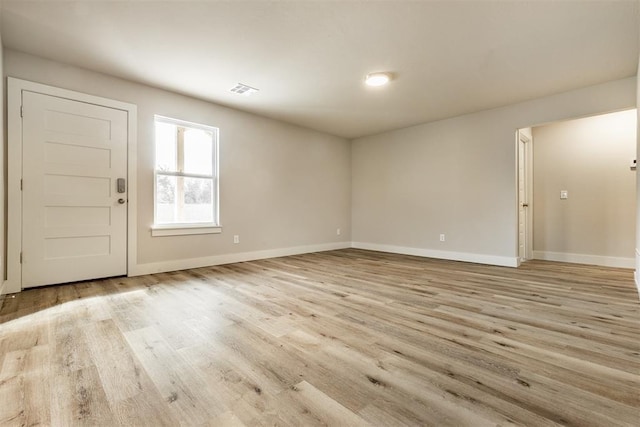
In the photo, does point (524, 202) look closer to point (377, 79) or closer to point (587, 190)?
point (587, 190)

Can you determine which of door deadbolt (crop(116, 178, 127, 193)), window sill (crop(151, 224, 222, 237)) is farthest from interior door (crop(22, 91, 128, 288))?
window sill (crop(151, 224, 222, 237))

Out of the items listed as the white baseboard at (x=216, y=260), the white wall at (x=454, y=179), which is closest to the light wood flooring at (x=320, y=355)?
the white baseboard at (x=216, y=260)

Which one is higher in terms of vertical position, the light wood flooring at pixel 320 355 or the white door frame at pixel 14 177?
the white door frame at pixel 14 177

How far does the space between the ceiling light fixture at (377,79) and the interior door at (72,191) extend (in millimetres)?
3002

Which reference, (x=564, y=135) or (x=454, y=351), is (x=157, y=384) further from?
(x=564, y=135)

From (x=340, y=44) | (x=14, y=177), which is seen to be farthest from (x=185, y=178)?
(x=340, y=44)

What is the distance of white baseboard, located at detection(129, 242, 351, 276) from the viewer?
3705 millimetres

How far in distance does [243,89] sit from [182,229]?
2.07m

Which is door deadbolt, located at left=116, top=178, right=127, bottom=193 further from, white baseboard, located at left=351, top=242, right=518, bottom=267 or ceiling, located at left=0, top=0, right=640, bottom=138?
white baseboard, located at left=351, top=242, right=518, bottom=267

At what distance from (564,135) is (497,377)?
512 centimetres

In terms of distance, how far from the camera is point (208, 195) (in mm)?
4410

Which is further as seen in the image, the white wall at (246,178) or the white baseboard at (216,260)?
the white baseboard at (216,260)

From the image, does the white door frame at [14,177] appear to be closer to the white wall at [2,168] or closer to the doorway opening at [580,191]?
the white wall at [2,168]

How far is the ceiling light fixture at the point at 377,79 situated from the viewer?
3.37 meters
